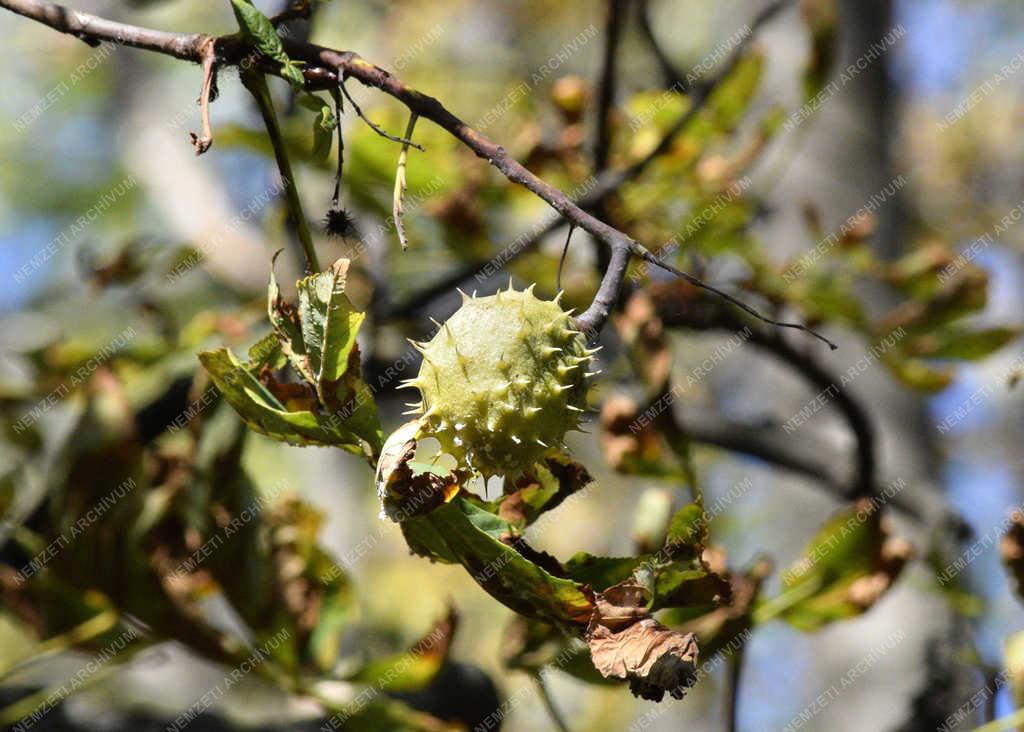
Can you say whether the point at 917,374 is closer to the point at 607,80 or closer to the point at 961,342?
the point at 961,342

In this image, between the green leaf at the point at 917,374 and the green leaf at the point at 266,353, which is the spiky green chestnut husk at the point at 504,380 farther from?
the green leaf at the point at 917,374

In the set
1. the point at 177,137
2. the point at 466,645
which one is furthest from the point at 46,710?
the point at 466,645

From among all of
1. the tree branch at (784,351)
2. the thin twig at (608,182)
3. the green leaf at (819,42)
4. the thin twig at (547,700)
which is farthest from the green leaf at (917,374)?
the thin twig at (547,700)

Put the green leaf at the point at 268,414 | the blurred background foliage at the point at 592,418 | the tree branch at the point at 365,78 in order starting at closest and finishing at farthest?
the tree branch at the point at 365,78
the green leaf at the point at 268,414
the blurred background foliage at the point at 592,418

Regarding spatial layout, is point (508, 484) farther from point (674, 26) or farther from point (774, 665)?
point (674, 26)

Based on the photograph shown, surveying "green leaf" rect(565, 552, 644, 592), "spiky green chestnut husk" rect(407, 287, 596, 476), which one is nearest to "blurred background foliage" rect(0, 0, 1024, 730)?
"green leaf" rect(565, 552, 644, 592)

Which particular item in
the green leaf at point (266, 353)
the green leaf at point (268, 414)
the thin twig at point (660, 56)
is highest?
the thin twig at point (660, 56)

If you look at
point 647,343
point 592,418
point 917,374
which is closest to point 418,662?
point 592,418

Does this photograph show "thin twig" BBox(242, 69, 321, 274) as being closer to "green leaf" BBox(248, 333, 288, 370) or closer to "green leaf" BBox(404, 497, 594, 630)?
"green leaf" BBox(248, 333, 288, 370)
